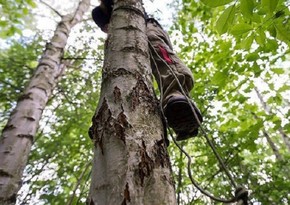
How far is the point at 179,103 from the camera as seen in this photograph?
1.39 metres

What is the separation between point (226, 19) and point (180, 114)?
0.51 meters

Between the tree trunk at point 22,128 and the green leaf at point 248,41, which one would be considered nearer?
the green leaf at point 248,41

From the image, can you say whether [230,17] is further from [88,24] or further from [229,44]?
[88,24]

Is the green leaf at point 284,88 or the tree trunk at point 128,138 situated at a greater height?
the green leaf at point 284,88

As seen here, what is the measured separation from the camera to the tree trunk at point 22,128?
2.31 m

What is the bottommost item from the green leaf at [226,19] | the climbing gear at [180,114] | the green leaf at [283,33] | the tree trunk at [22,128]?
the climbing gear at [180,114]

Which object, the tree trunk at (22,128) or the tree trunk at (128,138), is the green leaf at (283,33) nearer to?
the tree trunk at (128,138)

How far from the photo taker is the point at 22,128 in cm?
263

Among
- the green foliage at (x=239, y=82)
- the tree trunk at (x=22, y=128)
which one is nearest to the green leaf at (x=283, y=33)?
the green foliage at (x=239, y=82)

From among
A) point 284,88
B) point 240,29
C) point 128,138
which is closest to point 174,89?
point 240,29

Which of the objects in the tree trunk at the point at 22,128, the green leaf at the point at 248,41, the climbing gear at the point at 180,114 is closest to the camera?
the climbing gear at the point at 180,114

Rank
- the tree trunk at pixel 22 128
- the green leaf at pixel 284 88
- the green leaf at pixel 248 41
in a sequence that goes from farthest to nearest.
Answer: the green leaf at pixel 284 88 → the tree trunk at pixel 22 128 → the green leaf at pixel 248 41

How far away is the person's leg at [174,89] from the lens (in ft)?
4.61

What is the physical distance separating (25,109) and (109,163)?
2251mm
